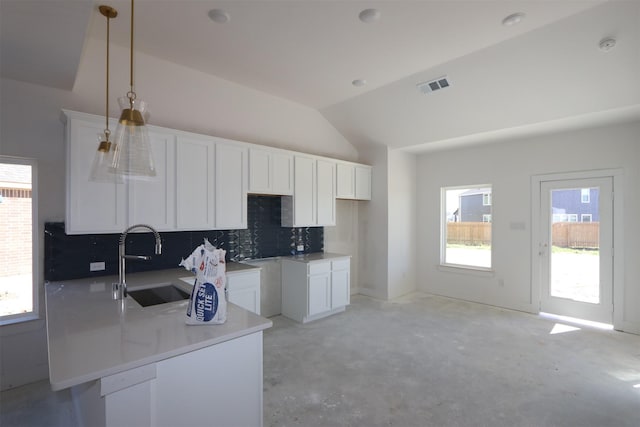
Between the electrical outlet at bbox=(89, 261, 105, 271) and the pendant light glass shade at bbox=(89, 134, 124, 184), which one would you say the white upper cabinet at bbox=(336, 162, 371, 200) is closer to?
the electrical outlet at bbox=(89, 261, 105, 271)

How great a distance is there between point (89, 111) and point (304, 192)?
2.56 m

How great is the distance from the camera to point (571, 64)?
3043mm

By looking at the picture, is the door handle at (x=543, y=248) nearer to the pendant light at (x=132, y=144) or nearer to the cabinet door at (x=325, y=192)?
the cabinet door at (x=325, y=192)

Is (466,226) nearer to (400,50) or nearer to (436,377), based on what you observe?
(436,377)

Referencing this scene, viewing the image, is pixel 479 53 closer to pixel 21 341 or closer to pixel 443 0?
pixel 443 0

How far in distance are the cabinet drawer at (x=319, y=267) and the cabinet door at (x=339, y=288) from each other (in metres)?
0.14

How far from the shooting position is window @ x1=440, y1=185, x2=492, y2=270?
17.4 ft

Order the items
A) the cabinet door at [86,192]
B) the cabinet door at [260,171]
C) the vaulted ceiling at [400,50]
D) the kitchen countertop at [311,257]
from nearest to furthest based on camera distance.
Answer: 1. the vaulted ceiling at [400,50]
2. the cabinet door at [86,192]
3. the cabinet door at [260,171]
4. the kitchen countertop at [311,257]

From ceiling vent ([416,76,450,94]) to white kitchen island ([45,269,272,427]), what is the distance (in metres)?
3.32

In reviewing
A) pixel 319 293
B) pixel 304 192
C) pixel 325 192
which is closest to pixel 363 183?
pixel 325 192

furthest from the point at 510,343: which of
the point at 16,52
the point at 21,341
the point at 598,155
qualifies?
the point at 16,52

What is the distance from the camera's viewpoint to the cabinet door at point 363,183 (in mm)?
5340

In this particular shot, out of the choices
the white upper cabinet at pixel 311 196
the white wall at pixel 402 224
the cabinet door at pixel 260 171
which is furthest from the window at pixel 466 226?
the cabinet door at pixel 260 171

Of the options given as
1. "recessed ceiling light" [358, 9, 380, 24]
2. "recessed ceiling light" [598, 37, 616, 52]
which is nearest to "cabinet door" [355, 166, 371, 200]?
"recessed ceiling light" [358, 9, 380, 24]
